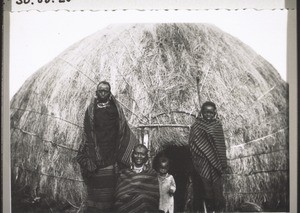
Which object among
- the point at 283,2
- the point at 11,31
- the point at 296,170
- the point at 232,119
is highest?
the point at 283,2

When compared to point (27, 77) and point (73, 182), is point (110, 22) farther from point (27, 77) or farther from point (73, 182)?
point (73, 182)

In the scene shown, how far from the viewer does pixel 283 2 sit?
208 centimetres

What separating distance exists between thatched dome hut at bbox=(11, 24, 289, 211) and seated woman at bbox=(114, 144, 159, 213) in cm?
10

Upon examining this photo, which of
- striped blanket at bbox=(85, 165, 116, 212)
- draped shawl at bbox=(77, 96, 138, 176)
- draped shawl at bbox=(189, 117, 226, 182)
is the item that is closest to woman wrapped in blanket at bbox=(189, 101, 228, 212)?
draped shawl at bbox=(189, 117, 226, 182)

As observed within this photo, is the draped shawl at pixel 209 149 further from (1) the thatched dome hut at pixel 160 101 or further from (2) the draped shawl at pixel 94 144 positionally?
(2) the draped shawl at pixel 94 144

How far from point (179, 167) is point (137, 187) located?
0.75ft

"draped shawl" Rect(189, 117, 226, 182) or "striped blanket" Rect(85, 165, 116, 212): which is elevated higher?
"draped shawl" Rect(189, 117, 226, 182)

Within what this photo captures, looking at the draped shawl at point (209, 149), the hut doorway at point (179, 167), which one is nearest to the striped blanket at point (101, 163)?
the hut doorway at point (179, 167)

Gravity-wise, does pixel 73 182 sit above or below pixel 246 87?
below

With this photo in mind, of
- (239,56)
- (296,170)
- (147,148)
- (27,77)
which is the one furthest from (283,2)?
(27,77)

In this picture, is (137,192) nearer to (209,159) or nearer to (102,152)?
(102,152)

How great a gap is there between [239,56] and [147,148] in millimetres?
640

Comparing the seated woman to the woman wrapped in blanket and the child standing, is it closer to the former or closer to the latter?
the child standing

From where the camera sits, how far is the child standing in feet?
6.85
